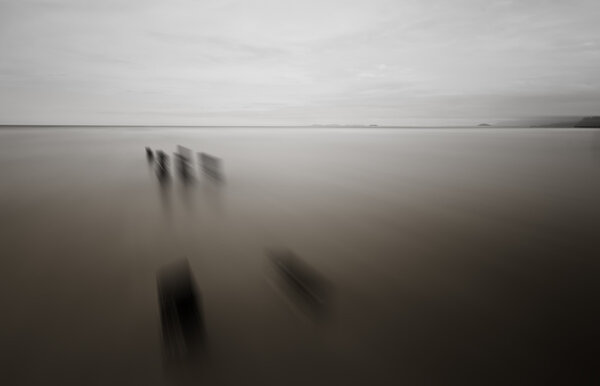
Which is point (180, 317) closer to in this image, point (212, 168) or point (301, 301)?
point (301, 301)

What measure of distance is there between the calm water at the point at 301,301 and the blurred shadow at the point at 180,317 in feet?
0.34

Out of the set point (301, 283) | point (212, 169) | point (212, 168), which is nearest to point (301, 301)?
point (301, 283)

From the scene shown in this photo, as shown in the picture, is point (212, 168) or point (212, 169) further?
point (212, 168)

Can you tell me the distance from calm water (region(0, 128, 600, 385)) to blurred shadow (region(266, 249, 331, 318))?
3.9 inches

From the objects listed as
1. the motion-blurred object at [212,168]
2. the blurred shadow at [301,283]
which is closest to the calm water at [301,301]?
the blurred shadow at [301,283]

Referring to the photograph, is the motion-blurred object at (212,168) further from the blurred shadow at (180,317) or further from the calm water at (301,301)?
the blurred shadow at (180,317)

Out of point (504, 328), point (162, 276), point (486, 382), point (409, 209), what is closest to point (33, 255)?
point (162, 276)

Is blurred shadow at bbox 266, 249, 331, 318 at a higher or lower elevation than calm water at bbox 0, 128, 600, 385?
lower

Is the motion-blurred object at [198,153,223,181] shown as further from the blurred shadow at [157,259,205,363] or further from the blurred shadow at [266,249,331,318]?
the blurred shadow at [157,259,205,363]

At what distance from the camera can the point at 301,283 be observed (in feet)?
16.5

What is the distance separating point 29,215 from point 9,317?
6.30 meters

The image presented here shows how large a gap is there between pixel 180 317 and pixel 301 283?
6.42ft

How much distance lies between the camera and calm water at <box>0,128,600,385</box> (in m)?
3.09

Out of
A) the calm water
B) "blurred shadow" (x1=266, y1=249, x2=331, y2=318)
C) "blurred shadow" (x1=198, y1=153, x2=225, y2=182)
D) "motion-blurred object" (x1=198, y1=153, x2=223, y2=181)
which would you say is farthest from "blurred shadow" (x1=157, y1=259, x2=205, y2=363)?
"motion-blurred object" (x1=198, y1=153, x2=223, y2=181)
